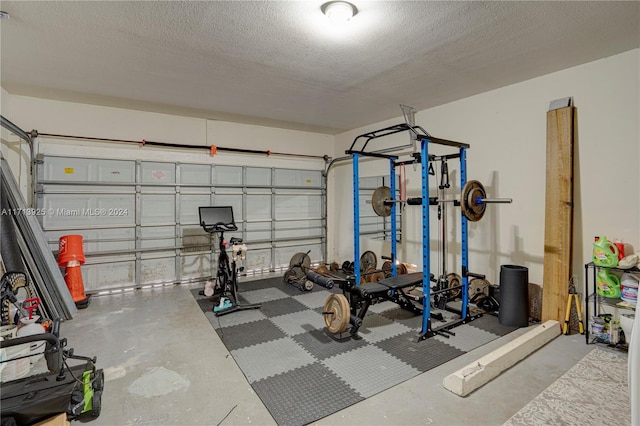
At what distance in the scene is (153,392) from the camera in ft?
7.82

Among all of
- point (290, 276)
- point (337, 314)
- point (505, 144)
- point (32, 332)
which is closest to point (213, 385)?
point (337, 314)

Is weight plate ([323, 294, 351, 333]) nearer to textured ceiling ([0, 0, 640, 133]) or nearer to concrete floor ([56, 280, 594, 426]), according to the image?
concrete floor ([56, 280, 594, 426])

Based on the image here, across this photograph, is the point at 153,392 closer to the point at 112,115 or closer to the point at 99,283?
the point at 99,283

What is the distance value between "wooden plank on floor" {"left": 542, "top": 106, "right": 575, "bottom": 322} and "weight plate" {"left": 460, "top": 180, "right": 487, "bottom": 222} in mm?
826

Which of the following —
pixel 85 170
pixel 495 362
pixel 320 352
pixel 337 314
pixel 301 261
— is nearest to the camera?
pixel 495 362

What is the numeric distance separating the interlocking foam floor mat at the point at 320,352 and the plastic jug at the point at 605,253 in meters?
1.12

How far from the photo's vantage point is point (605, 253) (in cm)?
300

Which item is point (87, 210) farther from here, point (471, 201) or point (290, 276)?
point (471, 201)

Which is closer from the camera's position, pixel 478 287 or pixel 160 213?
pixel 478 287

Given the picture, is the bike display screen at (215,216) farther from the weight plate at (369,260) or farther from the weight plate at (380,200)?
the weight plate at (369,260)

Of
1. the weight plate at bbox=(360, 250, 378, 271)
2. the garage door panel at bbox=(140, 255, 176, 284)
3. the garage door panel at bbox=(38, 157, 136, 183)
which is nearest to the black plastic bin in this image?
the weight plate at bbox=(360, 250, 378, 271)

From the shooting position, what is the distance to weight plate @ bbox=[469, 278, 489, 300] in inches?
163

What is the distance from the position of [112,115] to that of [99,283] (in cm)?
270

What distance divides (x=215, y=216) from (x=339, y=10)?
10.9 ft
